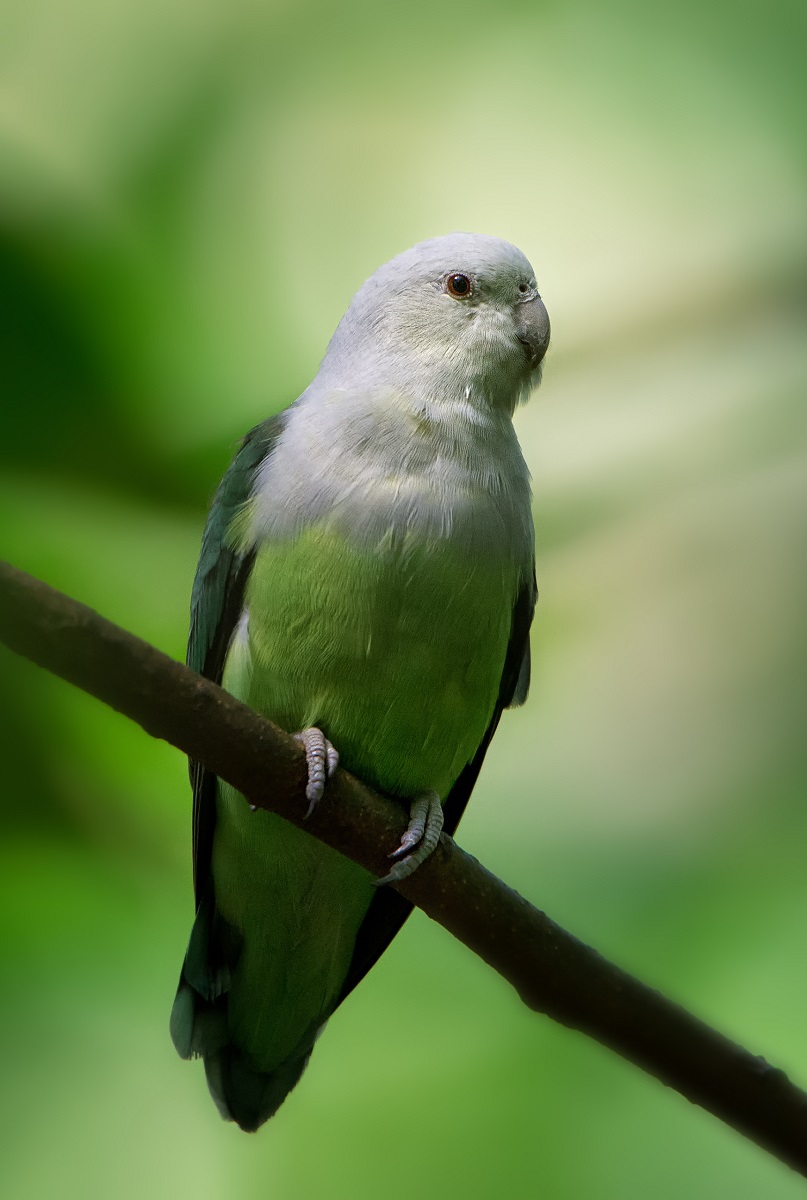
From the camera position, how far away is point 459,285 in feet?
10.4

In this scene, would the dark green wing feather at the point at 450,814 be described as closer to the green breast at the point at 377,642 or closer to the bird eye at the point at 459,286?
the green breast at the point at 377,642

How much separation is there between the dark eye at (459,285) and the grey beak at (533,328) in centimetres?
15

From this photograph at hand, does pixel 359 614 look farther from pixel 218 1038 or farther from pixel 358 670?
pixel 218 1038

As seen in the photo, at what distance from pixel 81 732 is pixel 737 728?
1.30 m

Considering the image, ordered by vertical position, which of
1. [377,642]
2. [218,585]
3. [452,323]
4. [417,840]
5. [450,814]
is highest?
[452,323]

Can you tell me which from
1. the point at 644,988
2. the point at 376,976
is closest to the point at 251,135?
the point at 644,988

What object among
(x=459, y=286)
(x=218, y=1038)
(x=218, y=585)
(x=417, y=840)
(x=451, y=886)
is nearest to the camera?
(x=451, y=886)

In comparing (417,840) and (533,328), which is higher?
(533,328)

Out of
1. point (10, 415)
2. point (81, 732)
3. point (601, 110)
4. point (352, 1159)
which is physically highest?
point (601, 110)

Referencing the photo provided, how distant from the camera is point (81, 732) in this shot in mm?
1702

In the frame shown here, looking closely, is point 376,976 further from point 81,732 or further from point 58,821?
point 58,821

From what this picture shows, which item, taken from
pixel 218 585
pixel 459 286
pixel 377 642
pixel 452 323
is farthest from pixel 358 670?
pixel 459 286

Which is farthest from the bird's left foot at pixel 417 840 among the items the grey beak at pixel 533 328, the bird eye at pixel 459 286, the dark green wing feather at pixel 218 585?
the bird eye at pixel 459 286

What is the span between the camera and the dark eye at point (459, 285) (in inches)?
124
